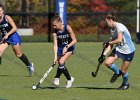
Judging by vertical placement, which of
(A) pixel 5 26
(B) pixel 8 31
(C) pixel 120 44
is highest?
(C) pixel 120 44

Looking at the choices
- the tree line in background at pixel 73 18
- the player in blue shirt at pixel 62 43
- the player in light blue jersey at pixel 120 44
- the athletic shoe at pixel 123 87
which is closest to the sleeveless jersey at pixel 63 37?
the player in blue shirt at pixel 62 43

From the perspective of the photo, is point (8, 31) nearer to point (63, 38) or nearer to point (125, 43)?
point (63, 38)

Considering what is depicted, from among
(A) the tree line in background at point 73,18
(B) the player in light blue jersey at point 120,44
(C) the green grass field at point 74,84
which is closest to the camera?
(C) the green grass field at point 74,84

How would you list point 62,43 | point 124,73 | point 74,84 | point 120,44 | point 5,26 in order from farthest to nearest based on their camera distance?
point 5,26 < point 74,84 < point 62,43 < point 124,73 < point 120,44

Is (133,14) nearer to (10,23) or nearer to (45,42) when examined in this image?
(45,42)

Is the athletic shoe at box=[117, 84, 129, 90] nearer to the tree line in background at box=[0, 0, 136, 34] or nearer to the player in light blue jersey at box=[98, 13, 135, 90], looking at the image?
the player in light blue jersey at box=[98, 13, 135, 90]

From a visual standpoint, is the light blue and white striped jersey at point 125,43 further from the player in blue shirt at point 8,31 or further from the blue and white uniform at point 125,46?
the player in blue shirt at point 8,31

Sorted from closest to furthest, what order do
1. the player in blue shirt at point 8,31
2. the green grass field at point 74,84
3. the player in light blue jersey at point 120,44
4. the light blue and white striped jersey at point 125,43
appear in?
the green grass field at point 74,84
the player in light blue jersey at point 120,44
the light blue and white striped jersey at point 125,43
the player in blue shirt at point 8,31

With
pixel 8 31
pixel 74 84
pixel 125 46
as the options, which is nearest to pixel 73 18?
pixel 8 31

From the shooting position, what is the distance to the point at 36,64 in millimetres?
19188

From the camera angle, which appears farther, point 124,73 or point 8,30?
point 8,30

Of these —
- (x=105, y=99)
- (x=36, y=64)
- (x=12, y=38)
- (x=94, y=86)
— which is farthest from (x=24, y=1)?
(x=105, y=99)

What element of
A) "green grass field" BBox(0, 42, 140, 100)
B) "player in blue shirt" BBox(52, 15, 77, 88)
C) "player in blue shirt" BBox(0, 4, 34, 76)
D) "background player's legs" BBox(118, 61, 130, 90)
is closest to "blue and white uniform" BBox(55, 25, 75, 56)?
"player in blue shirt" BBox(52, 15, 77, 88)

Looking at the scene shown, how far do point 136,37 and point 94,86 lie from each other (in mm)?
19730
